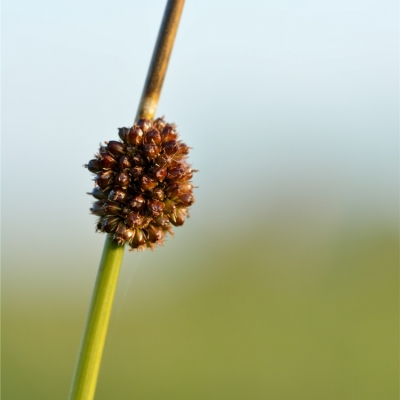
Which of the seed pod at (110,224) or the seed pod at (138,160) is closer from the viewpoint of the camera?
the seed pod at (110,224)

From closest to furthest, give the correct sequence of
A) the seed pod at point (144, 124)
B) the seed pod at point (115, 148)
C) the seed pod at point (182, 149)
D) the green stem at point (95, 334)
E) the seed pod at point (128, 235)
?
the green stem at point (95, 334) < the seed pod at point (128, 235) < the seed pod at point (144, 124) < the seed pod at point (115, 148) < the seed pod at point (182, 149)

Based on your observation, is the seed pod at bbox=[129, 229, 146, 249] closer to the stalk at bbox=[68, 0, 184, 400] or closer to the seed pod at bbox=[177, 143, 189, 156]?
the stalk at bbox=[68, 0, 184, 400]

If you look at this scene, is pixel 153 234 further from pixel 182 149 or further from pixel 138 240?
pixel 182 149

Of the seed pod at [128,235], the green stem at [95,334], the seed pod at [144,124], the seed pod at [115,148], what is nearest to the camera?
the green stem at [95,334]

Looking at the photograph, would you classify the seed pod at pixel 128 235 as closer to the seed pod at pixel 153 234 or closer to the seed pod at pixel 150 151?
the seed pod at pixel 153 234

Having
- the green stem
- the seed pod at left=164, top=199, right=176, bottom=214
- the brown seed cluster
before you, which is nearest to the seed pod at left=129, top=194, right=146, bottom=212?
the brown seed cluster

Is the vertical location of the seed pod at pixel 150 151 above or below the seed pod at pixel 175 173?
above

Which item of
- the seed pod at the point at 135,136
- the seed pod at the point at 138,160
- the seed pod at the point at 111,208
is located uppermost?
the seed pod at the point at 135,136

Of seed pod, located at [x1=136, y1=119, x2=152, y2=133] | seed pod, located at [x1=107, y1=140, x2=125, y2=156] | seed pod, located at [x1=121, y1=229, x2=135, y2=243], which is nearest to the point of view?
seed pod, located at [x1=121, y1=229, x2=135, y2=243]

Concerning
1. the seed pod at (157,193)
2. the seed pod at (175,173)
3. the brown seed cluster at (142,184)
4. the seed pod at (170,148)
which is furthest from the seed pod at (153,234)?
the seed pod at (170,148)
